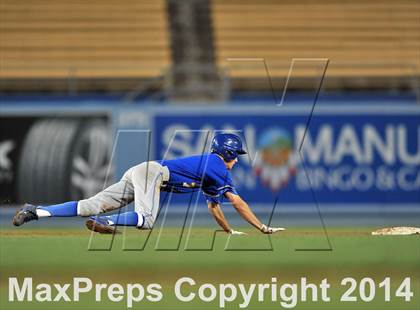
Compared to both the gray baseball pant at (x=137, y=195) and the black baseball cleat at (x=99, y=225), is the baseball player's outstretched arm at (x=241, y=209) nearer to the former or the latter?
the gray baseball pant at (x=137, y=195)

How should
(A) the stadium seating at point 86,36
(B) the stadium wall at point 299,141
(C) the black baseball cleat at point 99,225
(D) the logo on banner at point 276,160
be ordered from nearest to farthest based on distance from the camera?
(C) the black baseball cleat at point 99,225 < (D) the logo on banner at point 276,160 < (B) the stadium wall at point 299,141 < (A) the stadium seating at point 86,36

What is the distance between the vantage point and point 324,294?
4.96m

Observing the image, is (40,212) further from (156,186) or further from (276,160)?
(276,160)

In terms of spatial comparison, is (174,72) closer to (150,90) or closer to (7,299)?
(150,90)

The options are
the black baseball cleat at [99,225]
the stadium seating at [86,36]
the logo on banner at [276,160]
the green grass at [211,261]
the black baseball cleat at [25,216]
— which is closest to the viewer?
the black baseball cleat at [25,216]

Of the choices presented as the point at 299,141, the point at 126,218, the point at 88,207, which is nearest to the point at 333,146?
the point at 299,141

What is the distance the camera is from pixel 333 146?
1233 centimetres

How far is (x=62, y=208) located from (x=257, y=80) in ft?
31.2

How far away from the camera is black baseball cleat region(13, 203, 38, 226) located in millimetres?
4336

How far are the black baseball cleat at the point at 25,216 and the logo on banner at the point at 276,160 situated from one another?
22.4 ft

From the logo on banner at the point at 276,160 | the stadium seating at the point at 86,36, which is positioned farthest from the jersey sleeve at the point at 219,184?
the stadium seating at the point at 86,36

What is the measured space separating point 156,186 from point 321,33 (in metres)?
10.8

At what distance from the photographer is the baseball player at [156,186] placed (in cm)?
438

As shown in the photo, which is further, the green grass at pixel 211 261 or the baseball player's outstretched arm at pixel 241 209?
the green grass at pixel 211 261
